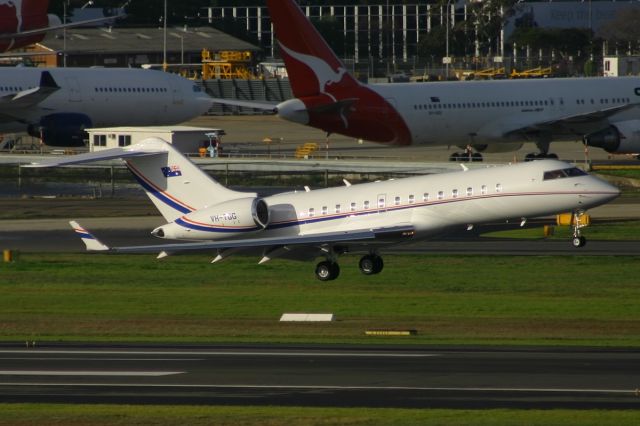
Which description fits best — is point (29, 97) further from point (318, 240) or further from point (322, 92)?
point (318, 240)

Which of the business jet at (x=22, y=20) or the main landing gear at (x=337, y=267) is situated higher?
the business jet at (x=22, y=20)

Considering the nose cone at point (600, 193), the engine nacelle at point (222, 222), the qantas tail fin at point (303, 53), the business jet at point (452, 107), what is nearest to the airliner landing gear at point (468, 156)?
the business jet at point (452, 107)

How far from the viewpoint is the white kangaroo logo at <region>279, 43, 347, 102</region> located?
6569cm

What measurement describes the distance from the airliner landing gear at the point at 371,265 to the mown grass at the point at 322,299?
27cm

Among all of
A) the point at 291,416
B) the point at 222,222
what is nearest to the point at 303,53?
the point at 222,222

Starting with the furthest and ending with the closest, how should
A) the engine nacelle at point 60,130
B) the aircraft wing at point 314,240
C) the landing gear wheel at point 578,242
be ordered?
the engine nacelle at point 60,130
the landing gear wheel at point 578,242
the aircraft wing at point 314,240

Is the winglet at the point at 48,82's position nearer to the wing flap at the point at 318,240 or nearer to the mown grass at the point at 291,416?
the wing flap at the point at 318,240

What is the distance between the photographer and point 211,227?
41.2m

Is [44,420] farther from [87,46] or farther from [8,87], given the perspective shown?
[87,46]

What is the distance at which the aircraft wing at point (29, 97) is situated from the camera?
8069cm

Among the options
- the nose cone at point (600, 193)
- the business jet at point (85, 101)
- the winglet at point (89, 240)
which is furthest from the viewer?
the business jet at point (85, 101)

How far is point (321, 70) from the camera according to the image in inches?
2618

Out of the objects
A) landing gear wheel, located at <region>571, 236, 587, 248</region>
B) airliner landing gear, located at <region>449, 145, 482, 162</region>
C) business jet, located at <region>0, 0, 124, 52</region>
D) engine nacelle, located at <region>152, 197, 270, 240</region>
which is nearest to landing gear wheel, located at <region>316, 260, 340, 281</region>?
engine nacelle, located at <region>152, 197, 270, 240</region>

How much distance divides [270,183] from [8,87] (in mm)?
21179
